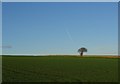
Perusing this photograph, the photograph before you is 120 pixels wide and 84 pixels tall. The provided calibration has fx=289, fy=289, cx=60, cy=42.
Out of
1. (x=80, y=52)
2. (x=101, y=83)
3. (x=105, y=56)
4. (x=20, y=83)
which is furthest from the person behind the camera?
(x=80, y=52)

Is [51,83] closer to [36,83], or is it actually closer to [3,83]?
[36,83]

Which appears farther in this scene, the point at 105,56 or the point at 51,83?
the point at 105,56

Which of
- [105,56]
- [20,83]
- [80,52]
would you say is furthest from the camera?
[80,52]

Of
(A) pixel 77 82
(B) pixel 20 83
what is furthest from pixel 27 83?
(A) pixel 77 82

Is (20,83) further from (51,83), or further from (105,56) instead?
(105,56)

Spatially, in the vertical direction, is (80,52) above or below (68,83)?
above

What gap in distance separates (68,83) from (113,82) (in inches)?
145

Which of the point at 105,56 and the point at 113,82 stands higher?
the point at 105,56

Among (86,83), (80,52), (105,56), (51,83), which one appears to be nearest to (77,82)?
(86,83)

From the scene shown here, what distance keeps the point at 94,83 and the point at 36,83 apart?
4.05 meters

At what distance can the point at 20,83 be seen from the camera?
62.0ft

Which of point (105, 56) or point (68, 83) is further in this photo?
point (105, 56)

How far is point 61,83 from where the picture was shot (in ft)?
63.3

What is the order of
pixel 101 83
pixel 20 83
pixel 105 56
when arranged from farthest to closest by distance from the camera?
pixel 105 56
pixel 101 83
pixel 20 83
